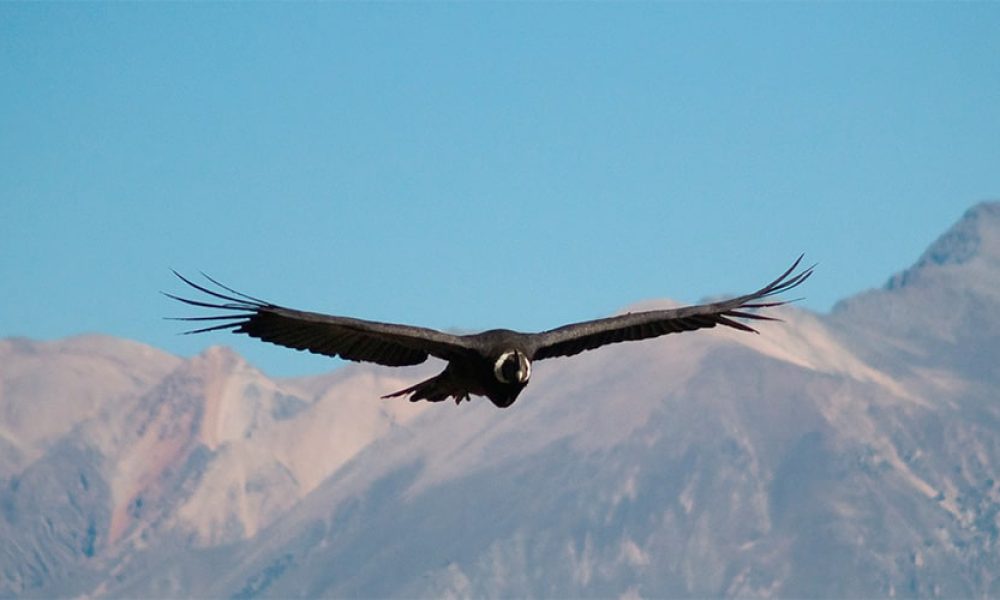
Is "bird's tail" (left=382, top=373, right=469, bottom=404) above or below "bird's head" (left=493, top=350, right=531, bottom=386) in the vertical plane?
above

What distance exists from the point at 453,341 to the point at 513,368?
1675 millimetres

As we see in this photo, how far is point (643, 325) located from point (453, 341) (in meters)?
4.29

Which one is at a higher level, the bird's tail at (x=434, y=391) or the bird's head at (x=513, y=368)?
the bird's tail at (x=434, y=391)

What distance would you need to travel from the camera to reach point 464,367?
112ft

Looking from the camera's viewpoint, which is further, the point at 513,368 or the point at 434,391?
the point at 434,391

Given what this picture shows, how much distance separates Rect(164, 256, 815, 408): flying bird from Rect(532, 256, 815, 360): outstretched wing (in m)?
0.02

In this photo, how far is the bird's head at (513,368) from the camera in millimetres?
32219

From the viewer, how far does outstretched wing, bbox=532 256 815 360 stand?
34844 millimetres

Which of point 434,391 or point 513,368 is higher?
point 434,391

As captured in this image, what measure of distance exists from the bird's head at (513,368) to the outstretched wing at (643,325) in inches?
51.9

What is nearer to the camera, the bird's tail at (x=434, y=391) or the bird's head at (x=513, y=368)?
the bird's head at (x=513, y=368)

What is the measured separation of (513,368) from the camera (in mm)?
32469

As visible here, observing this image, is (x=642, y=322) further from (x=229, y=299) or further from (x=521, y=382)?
(x=229, y=299)

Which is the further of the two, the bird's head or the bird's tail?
the bird's tail
